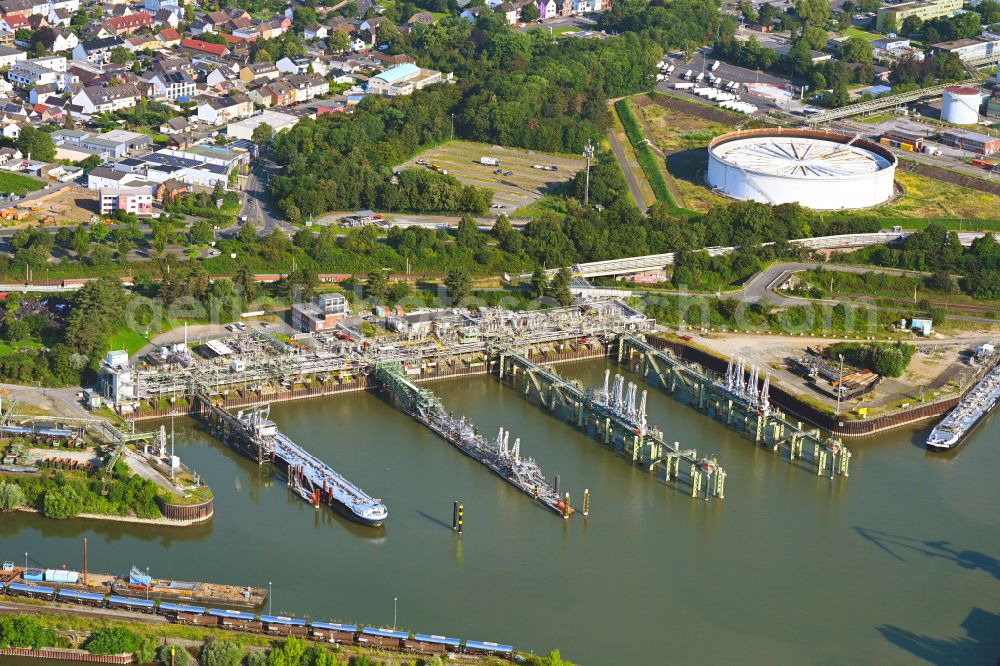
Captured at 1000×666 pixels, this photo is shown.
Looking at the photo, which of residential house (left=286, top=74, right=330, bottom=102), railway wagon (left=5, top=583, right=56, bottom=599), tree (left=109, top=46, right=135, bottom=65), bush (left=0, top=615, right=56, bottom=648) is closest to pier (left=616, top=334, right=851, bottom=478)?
railway wagon (left=5, top=583, right=56, bottom=599)

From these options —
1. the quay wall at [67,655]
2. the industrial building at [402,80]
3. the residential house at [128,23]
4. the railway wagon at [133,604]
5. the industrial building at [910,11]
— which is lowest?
the quay wall at [67,655]

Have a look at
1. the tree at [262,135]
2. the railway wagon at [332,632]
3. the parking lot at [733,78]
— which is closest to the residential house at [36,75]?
the tree at [262,135]

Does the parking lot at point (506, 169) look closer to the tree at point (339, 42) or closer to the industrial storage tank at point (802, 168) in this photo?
the industrial storage tank at point (802, 168)

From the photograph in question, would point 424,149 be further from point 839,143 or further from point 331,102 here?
point 839,143

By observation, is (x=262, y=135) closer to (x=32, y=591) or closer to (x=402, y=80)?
(x=402, y=80)

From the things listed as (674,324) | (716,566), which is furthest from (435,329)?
(716,566)

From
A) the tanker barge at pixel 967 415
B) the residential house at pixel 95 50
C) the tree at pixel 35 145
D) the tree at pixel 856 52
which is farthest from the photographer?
Result: the tree at pixel 856 52

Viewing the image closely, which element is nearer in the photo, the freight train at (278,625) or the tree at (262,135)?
the freight train at (278,625)
